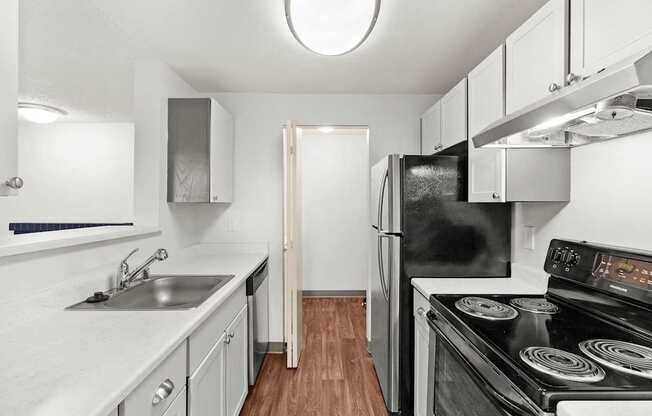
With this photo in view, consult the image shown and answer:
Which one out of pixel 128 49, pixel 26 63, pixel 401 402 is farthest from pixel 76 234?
pixel 401 402

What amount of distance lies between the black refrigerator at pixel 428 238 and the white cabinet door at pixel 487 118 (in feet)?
0.54

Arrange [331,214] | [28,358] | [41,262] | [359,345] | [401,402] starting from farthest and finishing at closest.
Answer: [331,214]
[359,345]
[401,402]
[41,262]
[28,358]

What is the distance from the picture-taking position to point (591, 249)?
1334 mm

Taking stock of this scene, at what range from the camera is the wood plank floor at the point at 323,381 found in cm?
213

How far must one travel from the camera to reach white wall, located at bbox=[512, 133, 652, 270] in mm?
1228

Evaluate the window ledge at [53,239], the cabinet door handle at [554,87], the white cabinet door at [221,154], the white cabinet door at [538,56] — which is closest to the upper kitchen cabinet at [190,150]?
the white cabinet door at [221,154]

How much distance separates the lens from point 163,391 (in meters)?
1.00

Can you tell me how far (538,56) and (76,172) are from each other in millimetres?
2390

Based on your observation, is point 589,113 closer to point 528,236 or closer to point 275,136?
point 528,236

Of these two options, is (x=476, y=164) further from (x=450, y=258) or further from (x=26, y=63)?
(x=26, y=63)

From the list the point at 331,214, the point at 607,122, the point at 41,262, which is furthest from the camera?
the point at 331,214

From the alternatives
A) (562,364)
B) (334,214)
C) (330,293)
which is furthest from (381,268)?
(330,293)

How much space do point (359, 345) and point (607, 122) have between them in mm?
2628

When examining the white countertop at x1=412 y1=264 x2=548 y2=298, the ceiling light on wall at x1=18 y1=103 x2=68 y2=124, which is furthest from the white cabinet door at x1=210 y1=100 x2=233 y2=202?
the white countertop at x1=412 y1=264 x2=548 y2=298
